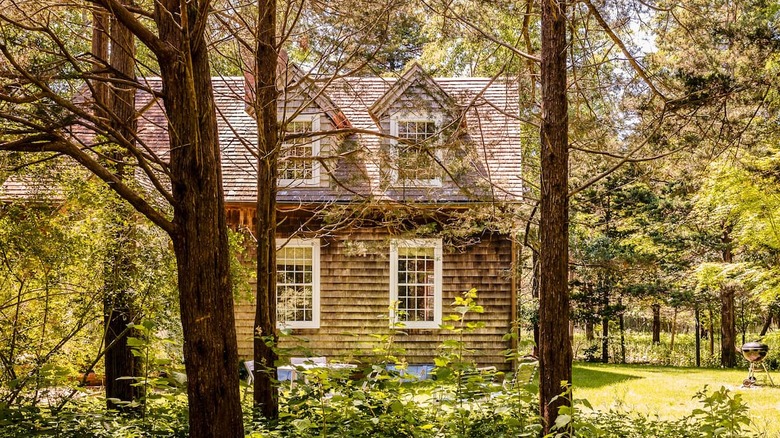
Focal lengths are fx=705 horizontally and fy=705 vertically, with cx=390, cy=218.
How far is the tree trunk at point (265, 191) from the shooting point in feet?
20.0

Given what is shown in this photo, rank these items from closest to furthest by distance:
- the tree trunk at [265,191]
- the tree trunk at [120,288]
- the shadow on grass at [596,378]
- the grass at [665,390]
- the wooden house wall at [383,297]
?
the tree trunk at [265,191]
the tree trunk at [120,288]
the grass at [665,390]
the wooden house wall at [383,297]
the shadow on grass at [596,378]

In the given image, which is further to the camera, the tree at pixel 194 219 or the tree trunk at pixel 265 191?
the tree trunk at pixel 265 191

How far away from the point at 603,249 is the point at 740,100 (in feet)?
41.4

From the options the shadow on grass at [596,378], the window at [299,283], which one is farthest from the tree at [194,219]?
the shadow on grass at [596,378]

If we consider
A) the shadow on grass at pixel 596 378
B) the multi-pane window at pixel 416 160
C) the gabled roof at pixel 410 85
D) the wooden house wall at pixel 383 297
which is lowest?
the shadow on grass at pixel 596 378

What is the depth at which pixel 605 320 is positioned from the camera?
1973cm

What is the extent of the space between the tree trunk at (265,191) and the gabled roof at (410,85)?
114 centimetres

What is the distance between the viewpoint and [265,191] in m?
6.31

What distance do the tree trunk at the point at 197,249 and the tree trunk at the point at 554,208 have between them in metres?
2.89

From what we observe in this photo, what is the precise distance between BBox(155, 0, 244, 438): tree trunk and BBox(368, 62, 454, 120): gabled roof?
2779 mm

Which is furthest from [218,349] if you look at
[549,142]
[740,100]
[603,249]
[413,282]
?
[603,249]

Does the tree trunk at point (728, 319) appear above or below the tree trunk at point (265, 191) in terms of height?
below

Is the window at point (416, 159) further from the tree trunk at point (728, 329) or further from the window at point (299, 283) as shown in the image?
the tree trunk at point (728, 329)

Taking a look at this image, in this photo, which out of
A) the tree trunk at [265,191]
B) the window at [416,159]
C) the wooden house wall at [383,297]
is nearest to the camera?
the tree trunk at [265,191]
